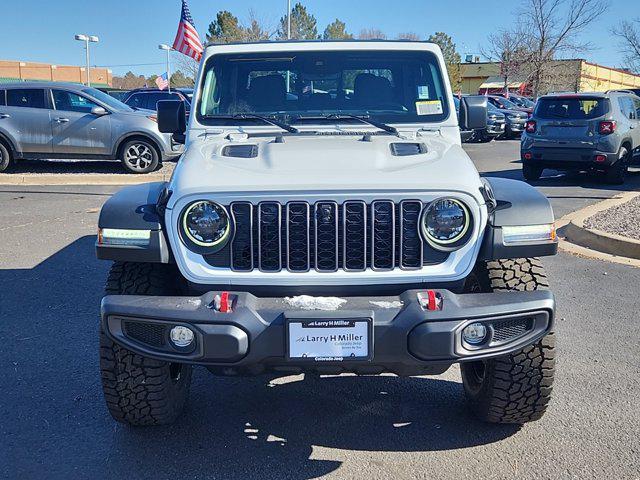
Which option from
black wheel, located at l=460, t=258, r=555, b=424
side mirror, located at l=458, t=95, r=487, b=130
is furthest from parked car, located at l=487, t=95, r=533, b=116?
black wheel, located at l=460, t=258, r=555, b=424

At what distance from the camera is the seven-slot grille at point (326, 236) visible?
9.94ft

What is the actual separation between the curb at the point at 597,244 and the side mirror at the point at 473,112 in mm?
3193

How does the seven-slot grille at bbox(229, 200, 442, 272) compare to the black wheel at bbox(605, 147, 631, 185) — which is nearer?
the seven-slot grille at bbox(229, 200, 442, 272)

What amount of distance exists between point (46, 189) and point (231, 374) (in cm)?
1010

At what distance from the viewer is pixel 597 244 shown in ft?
24.4

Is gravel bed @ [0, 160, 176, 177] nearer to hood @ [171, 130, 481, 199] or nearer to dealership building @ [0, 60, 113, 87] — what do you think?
hood @ [171, 130, 481, 199]

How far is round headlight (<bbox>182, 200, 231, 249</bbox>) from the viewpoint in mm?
3047

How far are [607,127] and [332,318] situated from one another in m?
10.7

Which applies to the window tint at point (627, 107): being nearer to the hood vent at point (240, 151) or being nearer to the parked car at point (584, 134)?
the parked car at point (584, 134)

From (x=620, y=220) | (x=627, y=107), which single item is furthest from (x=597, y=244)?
(x=627, y=107)

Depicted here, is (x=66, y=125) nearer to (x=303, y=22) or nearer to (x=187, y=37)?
(x=187, y=37)

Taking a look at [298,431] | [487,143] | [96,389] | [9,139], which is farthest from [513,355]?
[487,143]

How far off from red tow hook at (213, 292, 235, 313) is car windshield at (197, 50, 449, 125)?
168 cm

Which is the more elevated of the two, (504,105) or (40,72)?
(40,72)
